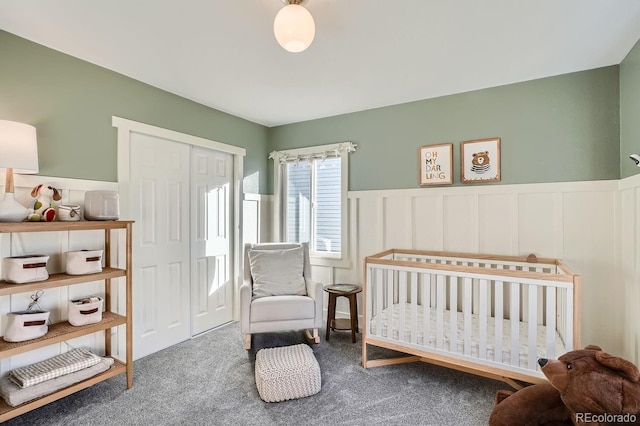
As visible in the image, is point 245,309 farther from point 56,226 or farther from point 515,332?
point 515,332

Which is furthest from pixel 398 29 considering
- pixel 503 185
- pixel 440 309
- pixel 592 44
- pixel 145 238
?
pixel 145 238

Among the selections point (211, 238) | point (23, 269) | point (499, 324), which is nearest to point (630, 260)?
point (499, 324)

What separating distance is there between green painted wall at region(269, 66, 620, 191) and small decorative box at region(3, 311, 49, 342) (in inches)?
107

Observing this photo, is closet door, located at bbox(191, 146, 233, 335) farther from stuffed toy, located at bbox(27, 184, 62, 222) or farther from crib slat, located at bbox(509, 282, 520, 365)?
crib slat, located at bbox(509, 282, 520, 365)

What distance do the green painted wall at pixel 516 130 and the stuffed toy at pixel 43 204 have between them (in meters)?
2.52

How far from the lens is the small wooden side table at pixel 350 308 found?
9.59ft

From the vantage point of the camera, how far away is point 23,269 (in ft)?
5.88

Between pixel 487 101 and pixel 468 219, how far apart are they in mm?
1044

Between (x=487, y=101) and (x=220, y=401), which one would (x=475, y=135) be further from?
(x=220, y=401)

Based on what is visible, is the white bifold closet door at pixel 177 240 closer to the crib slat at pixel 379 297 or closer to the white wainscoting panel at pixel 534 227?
the white wainscoting panel at pixel 534 227

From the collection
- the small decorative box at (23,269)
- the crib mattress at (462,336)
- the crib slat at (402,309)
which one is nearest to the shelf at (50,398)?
the small decorative box at (23,269)

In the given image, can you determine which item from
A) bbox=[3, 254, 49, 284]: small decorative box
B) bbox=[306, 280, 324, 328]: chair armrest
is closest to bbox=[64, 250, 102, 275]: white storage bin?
bbox=[3, 254, 49, 284]: small decorative box

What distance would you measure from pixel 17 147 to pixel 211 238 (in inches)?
68.6

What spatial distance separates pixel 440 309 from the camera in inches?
85.5
